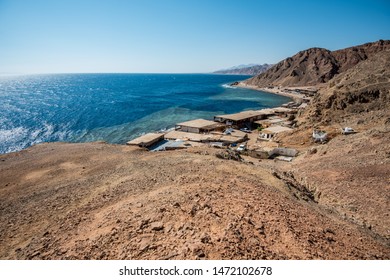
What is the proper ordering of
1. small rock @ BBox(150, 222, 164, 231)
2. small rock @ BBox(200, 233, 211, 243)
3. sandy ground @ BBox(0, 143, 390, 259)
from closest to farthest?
small rock @ BBox(200, 233, 211, 243) → sandy ground @ BBox(0, 143, 390, 259) → small rock @ BBox(150, 222, 164, 231)

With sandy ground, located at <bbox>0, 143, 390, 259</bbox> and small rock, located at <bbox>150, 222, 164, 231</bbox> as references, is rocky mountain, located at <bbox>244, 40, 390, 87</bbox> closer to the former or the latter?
sandy ground, located at <bbox>0, 143, 390, 259</bbox>

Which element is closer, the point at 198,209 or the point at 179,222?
the point at 179,222

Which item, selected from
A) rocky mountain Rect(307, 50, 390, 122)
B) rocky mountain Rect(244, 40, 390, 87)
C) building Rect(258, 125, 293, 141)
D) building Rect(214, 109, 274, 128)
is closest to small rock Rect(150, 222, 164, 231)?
building Rect(258, 125, 293, 141)

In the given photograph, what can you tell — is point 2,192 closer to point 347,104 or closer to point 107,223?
point 107,223

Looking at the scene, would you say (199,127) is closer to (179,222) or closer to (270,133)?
(270,133)

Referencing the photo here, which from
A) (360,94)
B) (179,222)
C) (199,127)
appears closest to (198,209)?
(179,222)

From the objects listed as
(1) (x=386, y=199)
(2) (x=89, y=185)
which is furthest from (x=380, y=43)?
(2) (x=89, y=185)

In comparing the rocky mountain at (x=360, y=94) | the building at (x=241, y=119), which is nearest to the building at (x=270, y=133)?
the rocky mountain at (x=360, y=94)
